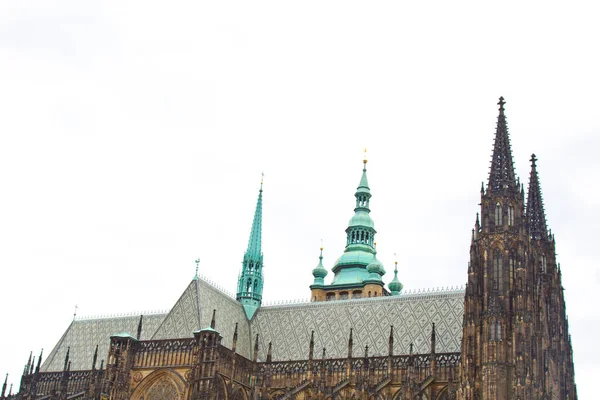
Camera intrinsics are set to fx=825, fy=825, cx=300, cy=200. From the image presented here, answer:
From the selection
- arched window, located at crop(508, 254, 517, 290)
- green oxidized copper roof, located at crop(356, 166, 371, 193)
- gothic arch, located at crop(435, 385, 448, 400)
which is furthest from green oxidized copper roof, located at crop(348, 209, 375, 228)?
arched window, located at crop(508, 254, 517, 290)

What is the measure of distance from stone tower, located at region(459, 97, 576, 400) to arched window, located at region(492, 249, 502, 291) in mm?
55

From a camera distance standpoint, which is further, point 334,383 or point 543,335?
point 334,383

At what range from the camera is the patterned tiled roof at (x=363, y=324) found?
171ft

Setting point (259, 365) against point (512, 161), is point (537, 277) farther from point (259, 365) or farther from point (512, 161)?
point (259, 365)

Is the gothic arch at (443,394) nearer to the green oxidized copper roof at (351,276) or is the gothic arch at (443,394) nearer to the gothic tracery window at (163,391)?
the gothic tracery window at (163,391)

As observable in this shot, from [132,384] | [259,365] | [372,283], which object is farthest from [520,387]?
[372,283]

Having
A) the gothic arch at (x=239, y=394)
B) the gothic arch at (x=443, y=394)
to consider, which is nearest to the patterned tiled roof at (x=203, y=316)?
the gothic arch at (x=239, y=394)

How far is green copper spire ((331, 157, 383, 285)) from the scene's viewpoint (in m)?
79.6

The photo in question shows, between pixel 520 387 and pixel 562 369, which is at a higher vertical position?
pixel 562 369

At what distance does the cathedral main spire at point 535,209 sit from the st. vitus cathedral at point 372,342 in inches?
4.6

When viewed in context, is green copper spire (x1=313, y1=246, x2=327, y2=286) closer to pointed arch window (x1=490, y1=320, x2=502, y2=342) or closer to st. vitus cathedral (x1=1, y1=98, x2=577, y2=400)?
st. vitus cathedral (x1=1, y1=98, x2=577, y2=400)

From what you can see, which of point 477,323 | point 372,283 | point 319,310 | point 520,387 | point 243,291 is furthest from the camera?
point 372,283

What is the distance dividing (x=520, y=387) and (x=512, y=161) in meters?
14.8

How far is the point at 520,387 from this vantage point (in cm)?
4156
